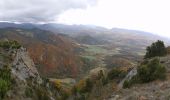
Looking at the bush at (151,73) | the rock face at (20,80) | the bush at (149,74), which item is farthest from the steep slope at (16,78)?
the bush at (151,73)

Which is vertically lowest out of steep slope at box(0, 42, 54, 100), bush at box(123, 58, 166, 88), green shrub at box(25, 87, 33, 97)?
green shrub at box(25, 87, 33, 97)

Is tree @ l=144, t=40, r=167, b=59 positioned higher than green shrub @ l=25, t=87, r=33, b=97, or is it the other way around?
tree @ l=144, t=40, r=167, b=59

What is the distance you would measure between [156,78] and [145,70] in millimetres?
1371

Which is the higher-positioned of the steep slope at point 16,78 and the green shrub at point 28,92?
the steep slope at point 16,78

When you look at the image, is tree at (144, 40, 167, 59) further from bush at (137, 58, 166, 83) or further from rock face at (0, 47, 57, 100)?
rock face at (0, 47, 57, 100)

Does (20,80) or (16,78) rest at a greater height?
(16,78)

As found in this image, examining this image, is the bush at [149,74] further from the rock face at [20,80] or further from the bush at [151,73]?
the rock face at [20,80]

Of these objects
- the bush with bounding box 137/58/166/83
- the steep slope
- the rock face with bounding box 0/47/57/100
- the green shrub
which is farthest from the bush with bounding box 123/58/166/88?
the green shrub

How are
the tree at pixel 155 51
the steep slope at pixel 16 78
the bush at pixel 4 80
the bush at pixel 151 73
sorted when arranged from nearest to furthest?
the bush at pixel 151 73 → the tree at pixel 155 51 → the bush at pixel 4 80 → the steep slope at pixel 16 78

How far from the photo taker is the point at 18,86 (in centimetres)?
7256

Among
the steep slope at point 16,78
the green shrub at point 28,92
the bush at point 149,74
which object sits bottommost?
the green shrub at point 28,92

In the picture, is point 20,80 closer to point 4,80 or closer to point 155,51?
point 4,80

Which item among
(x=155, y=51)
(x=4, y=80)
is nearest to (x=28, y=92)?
(x=4, y=80)

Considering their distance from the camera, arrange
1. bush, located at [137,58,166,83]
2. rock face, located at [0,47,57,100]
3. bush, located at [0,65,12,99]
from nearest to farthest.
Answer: bush, located at [137,58,166,83] → bush, located at [0,65,12,99] → rock face, located at [0,47,57,100]
